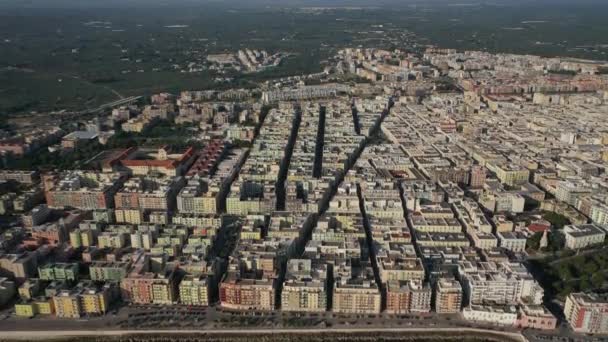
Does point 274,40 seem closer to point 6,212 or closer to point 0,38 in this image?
point 0,38

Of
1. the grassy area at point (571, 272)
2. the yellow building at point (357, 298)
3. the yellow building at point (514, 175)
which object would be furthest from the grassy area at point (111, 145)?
the grassy area at point (571, 272)

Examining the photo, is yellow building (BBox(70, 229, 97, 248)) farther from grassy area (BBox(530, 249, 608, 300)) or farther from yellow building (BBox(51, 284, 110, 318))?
grassy area (BBox(530, 249, 608, 300))

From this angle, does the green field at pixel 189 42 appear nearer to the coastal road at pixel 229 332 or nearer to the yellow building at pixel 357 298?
the coastal road at pixel 229 332

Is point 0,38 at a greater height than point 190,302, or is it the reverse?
point 0,38

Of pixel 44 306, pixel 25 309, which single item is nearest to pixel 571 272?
pixel 44 306

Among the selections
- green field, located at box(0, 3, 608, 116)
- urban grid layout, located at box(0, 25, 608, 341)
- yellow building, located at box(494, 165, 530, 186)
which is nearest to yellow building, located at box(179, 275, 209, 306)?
urban grid layout, located at box(0, 25, 608, 341)

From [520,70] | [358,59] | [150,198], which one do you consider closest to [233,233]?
[150,198]

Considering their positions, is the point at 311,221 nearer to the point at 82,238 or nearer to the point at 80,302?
the point at 82,238

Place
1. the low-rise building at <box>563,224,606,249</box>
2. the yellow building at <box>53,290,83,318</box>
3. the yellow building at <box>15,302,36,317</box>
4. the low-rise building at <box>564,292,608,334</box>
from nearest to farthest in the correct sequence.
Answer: the low-rise building at <box>564,292,608,334</box>
the yellow building at <box>53,290,83,318</box>
the yellow building at <box>15,302,36,317</box>
the low-rise building at <box>563,224,606,249</box>
